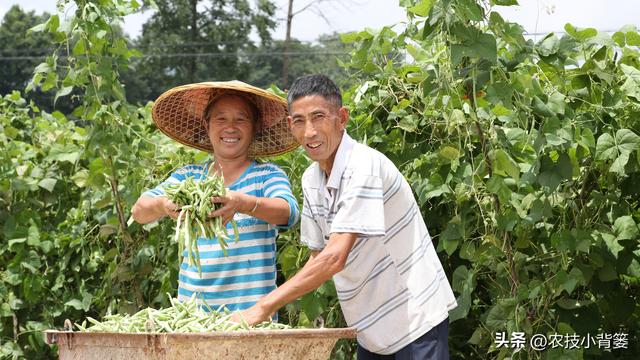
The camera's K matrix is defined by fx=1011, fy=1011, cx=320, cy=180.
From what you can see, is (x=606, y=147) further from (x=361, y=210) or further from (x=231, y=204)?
(x=231, y=204)

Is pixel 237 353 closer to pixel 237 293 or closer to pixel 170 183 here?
pixel 237 293

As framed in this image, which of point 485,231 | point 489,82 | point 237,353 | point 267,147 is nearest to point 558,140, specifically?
point 489,82

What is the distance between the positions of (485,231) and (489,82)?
80 centimetres

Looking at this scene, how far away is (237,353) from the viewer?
121 inches

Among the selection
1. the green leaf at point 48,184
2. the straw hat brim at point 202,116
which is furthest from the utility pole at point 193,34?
the straw hat brim at point 202,116

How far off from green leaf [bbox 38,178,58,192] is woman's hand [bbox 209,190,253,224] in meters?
2.97

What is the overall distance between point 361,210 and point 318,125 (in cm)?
35

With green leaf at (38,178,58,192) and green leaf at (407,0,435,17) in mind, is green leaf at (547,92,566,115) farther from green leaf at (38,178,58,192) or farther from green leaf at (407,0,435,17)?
green leaf at (38,178,58,192)

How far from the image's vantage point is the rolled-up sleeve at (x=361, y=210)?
128 inches

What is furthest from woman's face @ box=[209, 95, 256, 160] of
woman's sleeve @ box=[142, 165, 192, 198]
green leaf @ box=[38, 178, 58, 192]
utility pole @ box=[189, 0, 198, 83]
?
utility pole @ box=[189, 0, 198, 83]

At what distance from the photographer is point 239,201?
356cm

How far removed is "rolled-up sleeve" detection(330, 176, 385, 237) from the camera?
326cm

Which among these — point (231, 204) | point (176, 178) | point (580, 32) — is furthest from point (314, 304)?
point (580, 32)

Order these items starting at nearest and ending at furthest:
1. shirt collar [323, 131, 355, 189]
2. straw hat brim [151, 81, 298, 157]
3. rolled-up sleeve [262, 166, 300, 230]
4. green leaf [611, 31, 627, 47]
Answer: shirt collar [323, 131, 355, 189]
rolled-up sleeve [262, 166, 300, 230]
straw hat brim [151, 81, 298, 157]
green leaf [611, 31, 627, 47]
